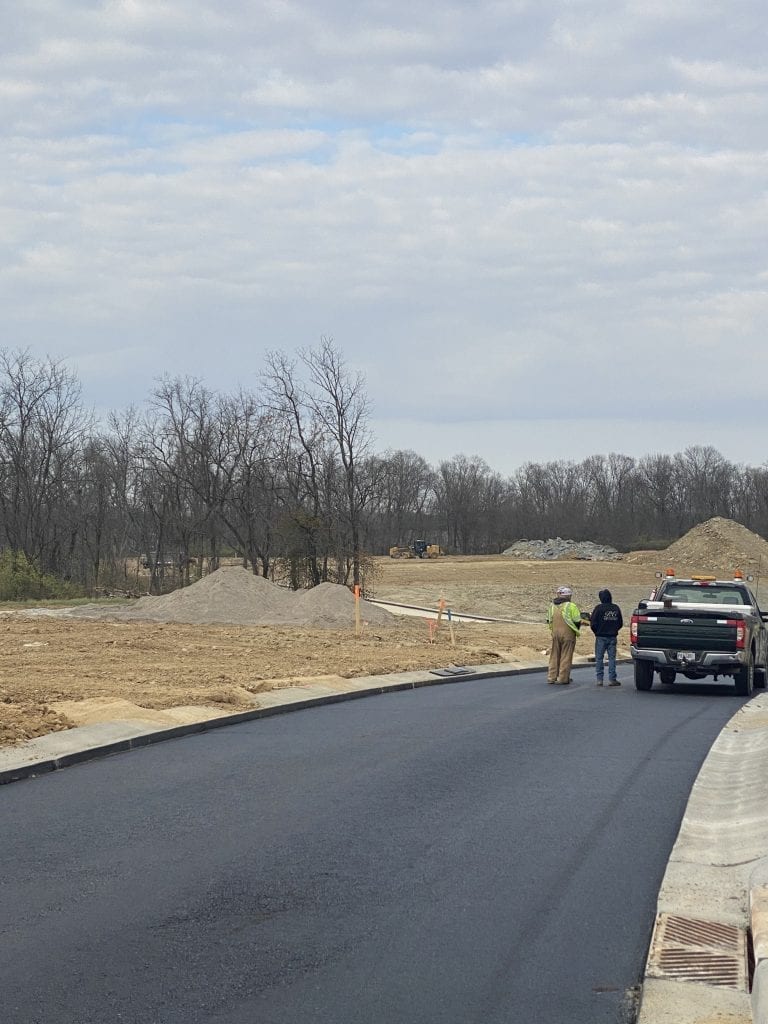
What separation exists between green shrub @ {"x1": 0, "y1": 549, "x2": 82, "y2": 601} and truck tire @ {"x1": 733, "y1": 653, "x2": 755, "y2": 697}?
35.6m

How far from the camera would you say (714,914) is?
7047mm

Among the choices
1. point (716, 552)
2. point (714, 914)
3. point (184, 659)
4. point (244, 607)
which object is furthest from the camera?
point (716, 552)

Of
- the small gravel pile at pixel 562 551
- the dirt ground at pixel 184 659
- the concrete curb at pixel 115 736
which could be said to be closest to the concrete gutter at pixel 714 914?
the concrete curb at pixel 115 736

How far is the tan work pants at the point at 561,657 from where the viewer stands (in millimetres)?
22406

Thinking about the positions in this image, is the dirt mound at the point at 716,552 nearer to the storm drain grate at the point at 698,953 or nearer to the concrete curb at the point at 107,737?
the concrete curb at the point at 107,737

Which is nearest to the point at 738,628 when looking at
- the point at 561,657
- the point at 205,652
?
the point at 561,657

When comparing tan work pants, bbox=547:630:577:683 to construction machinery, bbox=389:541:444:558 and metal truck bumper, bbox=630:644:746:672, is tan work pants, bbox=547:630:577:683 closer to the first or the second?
metal truck bumper, bbox=630:644:746:672

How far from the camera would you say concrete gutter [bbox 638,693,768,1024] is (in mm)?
5418

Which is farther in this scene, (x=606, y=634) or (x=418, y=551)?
(x=418, y=551)

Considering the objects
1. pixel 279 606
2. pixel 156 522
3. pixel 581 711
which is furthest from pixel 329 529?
pixel 581 711

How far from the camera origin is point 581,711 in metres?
17.8

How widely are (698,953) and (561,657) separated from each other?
644 inches

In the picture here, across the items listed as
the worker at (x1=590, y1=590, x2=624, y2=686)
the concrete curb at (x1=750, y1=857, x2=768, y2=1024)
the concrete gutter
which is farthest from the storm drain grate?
the worker at (x1=590, y1=590, x2=624, y2=686)

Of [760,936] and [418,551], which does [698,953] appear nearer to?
[760,936]
